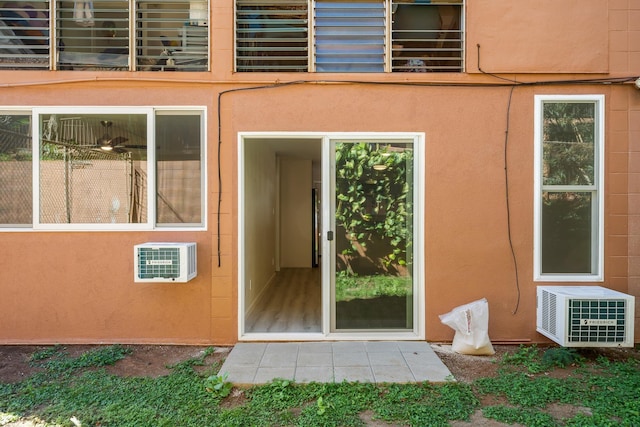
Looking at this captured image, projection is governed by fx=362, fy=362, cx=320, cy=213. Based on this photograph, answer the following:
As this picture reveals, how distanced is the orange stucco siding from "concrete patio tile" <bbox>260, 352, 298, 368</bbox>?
0.53 m

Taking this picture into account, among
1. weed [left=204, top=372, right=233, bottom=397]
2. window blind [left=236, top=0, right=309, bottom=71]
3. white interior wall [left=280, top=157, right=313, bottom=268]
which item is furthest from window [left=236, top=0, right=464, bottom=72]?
white interior wall [left=280, top=157, right=313, bottom=268]

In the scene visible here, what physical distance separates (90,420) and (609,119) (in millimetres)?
5182

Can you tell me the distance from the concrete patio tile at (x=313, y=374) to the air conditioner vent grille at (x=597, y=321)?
7.15 feet

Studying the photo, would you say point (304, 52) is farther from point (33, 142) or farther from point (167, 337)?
point (167, 337)

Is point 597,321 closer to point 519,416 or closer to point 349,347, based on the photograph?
point 519,416

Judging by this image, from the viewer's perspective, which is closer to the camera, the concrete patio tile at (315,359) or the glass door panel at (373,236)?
the concrete patio tile at (315,359)

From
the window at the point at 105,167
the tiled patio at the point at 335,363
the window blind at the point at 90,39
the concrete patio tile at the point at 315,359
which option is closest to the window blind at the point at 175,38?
the window blind at the point at 90,39

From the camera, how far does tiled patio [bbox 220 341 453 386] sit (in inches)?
116

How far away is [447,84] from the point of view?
3.66m

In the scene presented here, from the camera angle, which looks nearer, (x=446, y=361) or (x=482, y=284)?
(x=446, y=361)

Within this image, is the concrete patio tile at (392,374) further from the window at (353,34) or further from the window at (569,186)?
the window at (353,34)

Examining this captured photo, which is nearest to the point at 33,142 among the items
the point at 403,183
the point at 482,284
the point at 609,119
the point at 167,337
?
the point at 167,337

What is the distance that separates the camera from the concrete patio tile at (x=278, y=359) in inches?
125

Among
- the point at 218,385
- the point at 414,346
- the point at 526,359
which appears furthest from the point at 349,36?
the point at 526,359
